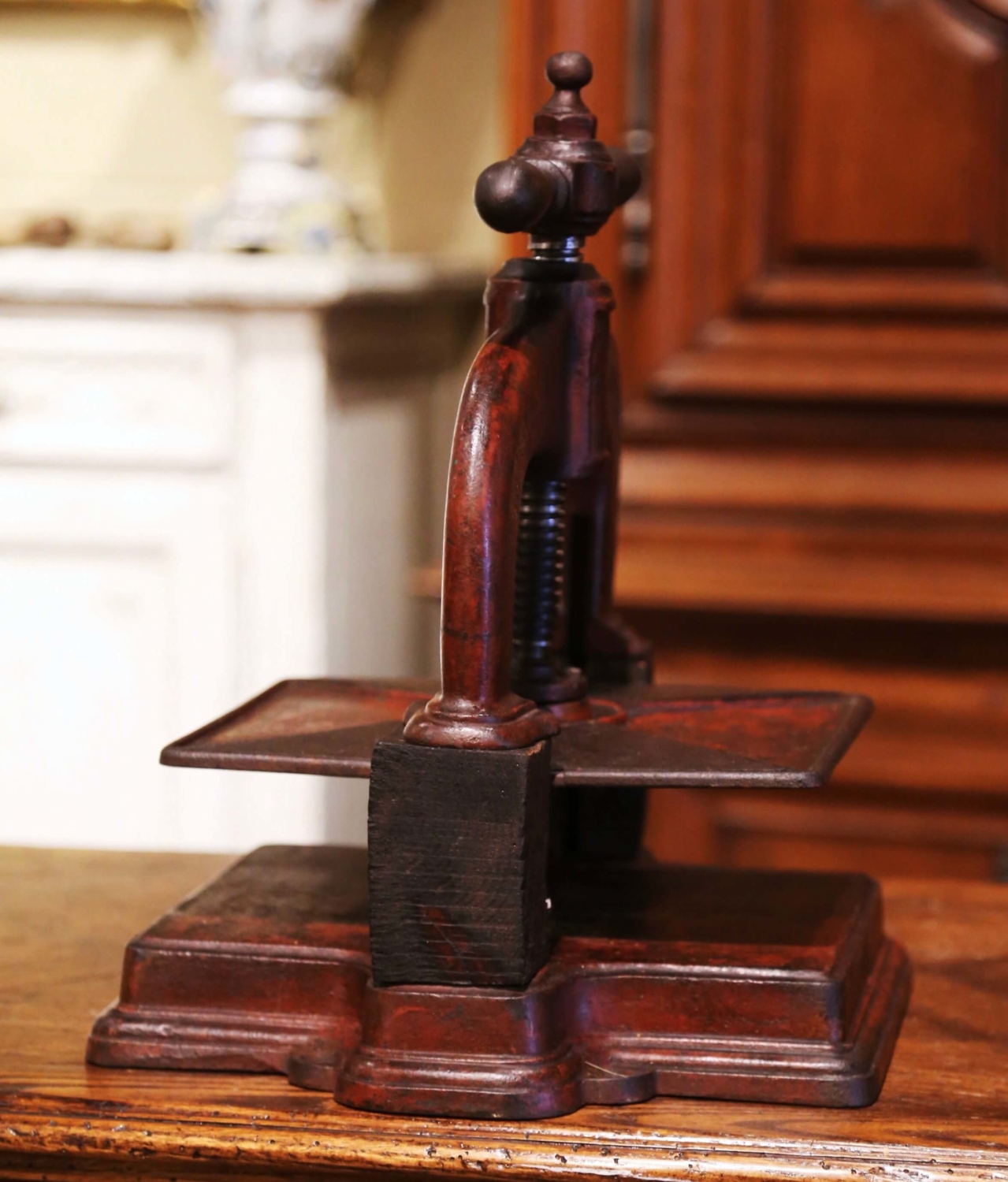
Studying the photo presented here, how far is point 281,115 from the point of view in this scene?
7.36 ft

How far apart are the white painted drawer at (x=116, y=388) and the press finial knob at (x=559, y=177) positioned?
1.29 m

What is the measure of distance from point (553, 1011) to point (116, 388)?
59.8 inches

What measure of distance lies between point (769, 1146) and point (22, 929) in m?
0.45

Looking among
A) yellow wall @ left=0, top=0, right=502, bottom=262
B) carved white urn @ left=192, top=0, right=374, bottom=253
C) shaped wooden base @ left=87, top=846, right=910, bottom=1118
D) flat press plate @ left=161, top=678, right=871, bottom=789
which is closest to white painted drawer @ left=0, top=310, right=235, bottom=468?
carved white urn @ left=192, top=0, right=374, bottom=253

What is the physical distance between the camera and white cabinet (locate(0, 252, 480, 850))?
208cm

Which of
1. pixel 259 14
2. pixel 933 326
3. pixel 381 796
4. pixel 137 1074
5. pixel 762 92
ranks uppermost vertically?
pixel 259 14

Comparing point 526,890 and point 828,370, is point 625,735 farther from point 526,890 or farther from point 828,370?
point 828,370

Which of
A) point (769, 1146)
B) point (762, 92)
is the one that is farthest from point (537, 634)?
point (762, 92)

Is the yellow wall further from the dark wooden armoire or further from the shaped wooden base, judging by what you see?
the shaped wooden base

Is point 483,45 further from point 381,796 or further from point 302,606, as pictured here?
point 381,796

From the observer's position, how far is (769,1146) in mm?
702

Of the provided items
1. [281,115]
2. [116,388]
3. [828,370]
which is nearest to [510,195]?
[828,370]

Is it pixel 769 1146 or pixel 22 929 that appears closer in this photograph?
pixel 769 1146

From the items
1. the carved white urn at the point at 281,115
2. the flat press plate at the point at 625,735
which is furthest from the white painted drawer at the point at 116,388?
the flat press plate at the point at 625,735
